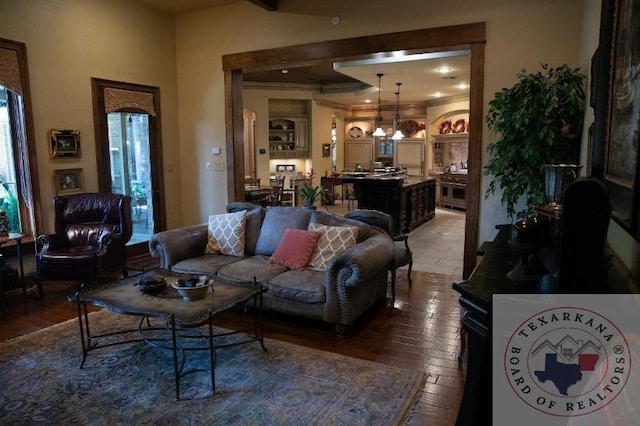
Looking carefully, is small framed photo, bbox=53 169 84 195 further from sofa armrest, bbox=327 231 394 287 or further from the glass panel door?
sofa armrest, bbox=327 231 394 287

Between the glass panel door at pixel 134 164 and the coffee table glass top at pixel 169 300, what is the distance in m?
3.11

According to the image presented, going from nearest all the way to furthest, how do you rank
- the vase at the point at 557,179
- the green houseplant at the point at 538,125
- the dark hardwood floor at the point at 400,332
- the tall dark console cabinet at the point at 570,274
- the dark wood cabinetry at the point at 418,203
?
the tall dark console cabinet at the point at 570,274
the vase at the point at 557,179
the dark hardwood floor at the point at 400,332
the green houseplant at the point at 538,125
the dark wood cabinetry at the point at 418,203

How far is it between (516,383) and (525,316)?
0.64 feet

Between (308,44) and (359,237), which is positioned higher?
(308,44)

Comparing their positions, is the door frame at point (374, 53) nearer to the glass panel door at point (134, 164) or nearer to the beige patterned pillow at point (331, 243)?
the glass panel door at point (134, 164)

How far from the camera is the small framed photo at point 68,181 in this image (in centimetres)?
504

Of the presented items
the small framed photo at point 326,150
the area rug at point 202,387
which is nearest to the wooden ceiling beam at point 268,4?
the area rug at point 202,387

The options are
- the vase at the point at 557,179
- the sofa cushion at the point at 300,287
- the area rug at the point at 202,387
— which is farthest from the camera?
the sofa cushion at the point at 300,287

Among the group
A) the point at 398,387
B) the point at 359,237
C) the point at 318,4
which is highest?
the point at 318,4

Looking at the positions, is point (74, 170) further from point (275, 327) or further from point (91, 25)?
point (275, 327)

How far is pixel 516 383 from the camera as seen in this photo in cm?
128

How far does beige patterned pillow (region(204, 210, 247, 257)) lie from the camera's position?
437cm

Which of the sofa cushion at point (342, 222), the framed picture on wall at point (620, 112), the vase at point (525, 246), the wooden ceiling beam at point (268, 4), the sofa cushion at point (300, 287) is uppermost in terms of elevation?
the wooden ceiling beam at point (268, 4)

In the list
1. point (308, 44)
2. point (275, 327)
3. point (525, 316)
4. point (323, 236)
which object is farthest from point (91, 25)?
point (525, 316)
